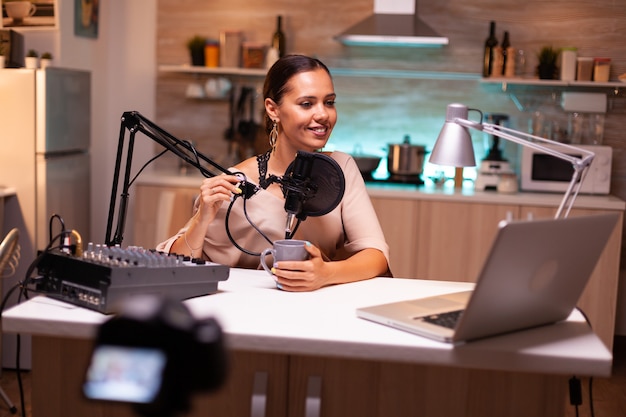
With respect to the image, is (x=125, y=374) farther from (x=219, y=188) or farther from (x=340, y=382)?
(x=219, y=188)

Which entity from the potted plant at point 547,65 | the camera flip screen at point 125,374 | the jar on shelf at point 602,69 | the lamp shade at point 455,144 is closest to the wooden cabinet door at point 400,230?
the potted plant at point 547,65

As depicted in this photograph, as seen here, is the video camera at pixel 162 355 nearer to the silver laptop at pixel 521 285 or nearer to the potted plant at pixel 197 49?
the silver laptop at pixel 521 285

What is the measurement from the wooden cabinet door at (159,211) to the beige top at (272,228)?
6.69 ft

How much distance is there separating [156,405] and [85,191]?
4.05 meters

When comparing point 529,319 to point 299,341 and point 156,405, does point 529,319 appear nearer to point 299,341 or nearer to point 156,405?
point 299,341

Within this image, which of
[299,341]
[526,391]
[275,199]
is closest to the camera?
[299,341]

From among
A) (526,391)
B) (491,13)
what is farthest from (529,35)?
(526,391)

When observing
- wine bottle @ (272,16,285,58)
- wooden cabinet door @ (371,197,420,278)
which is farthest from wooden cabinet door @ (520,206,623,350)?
wine bottle @ (272,16,285,58)

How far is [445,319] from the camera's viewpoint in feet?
5.33

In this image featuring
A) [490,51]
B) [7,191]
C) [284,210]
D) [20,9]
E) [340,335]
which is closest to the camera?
[340,335]

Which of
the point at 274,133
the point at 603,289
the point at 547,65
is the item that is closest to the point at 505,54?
the point at 547,65

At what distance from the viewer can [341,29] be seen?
193 inches

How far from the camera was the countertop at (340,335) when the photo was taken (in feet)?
4.87

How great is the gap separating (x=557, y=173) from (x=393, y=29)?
1228 mm
